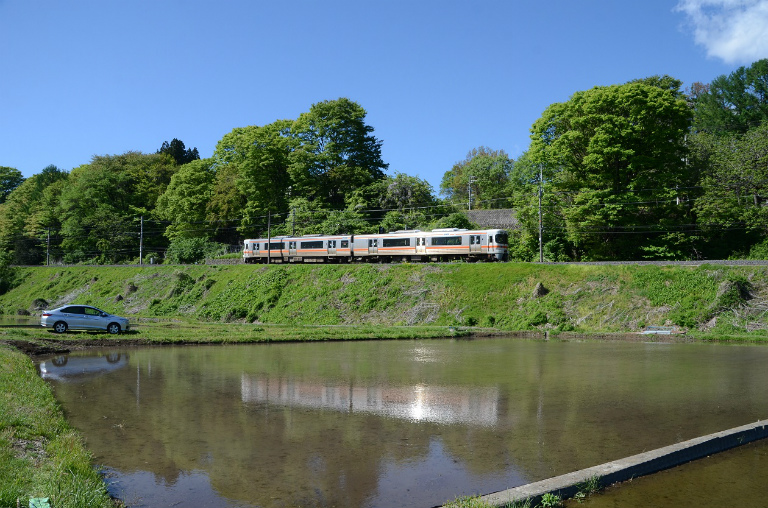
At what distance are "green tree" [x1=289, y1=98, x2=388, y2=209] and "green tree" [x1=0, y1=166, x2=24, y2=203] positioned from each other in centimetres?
7592

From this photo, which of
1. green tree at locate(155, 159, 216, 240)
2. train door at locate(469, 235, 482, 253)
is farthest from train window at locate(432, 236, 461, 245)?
green tree at locate(155, 159, 216, 240)

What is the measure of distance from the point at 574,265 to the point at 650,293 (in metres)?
5.82

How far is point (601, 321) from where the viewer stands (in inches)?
1328

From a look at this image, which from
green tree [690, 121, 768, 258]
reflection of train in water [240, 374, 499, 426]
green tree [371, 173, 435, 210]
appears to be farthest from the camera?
green tree [371, 173, 435, 210]

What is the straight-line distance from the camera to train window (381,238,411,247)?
49.2 metres

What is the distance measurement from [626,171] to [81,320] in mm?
37570

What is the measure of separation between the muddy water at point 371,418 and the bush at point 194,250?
45769 millimetres

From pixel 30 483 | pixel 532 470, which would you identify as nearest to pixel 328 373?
pixel 532 470

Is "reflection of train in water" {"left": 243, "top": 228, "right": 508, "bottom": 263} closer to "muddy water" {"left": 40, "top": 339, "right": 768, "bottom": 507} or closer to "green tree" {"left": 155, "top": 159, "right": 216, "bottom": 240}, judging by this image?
"green tree" {"left": 155, "top": 159, "right": 216, "bottom": 240}

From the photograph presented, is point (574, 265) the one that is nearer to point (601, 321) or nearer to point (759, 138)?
point (601, 321)

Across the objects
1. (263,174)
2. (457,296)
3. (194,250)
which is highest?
(263,174)

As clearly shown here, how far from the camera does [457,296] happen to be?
3969 centimetres

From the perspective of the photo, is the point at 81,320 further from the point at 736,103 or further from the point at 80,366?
the point at 736,103

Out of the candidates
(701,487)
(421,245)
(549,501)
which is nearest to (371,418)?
(549,501)
